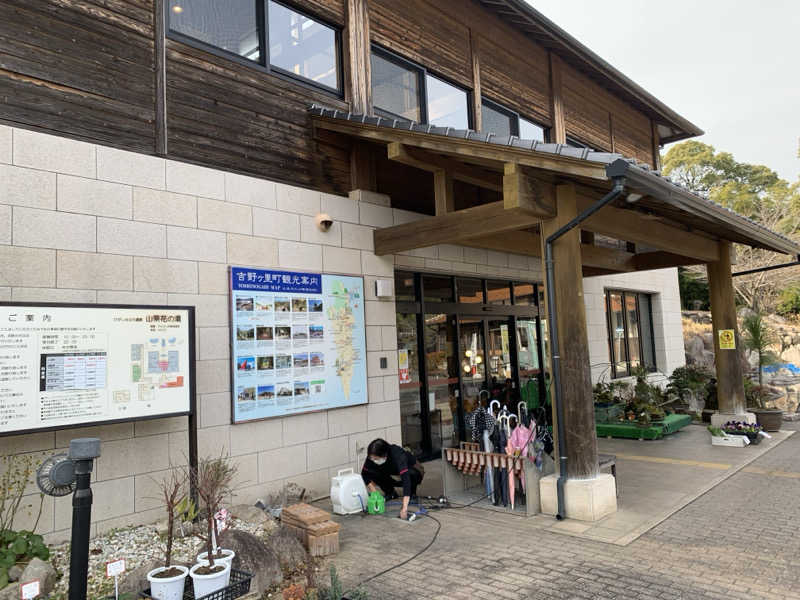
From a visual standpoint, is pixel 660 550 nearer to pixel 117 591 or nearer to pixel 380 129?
pixel 117 591

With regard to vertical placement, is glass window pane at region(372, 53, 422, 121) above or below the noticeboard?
above

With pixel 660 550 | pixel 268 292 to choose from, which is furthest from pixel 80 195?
pixel 660 550

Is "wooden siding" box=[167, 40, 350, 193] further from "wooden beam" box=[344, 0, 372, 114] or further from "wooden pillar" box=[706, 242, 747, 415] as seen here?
"wooden pillar" box=[706, 242, 747, 415]

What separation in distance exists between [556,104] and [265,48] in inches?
262

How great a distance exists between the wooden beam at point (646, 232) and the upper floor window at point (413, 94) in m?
3.33

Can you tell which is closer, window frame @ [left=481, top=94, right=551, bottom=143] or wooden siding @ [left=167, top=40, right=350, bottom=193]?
wooden siding @ [left=167, top=40, right=350, bottom=193]

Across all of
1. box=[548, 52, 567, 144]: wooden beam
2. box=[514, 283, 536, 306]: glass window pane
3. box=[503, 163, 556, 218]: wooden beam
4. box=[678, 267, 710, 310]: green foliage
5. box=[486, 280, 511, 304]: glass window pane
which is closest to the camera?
box=[503, 163, 556, 218]: wooden beam

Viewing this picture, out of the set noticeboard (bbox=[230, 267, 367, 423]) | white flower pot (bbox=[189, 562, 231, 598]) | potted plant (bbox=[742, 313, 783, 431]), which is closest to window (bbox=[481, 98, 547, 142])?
noticeboard (bbox=[230, 267, 367, 423])

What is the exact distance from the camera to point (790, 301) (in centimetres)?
2361

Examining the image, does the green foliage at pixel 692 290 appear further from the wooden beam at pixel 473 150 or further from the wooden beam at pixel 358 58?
the wooden beam at pixel 473 150

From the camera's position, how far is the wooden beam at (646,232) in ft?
21.0

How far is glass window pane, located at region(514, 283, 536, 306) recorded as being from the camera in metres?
10.6

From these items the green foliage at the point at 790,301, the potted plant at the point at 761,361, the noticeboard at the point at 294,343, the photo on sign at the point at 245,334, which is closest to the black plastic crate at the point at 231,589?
the noticeboard at the point at 294,343

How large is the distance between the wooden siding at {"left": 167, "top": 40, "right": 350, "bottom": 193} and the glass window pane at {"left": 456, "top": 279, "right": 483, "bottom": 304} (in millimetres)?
2886
